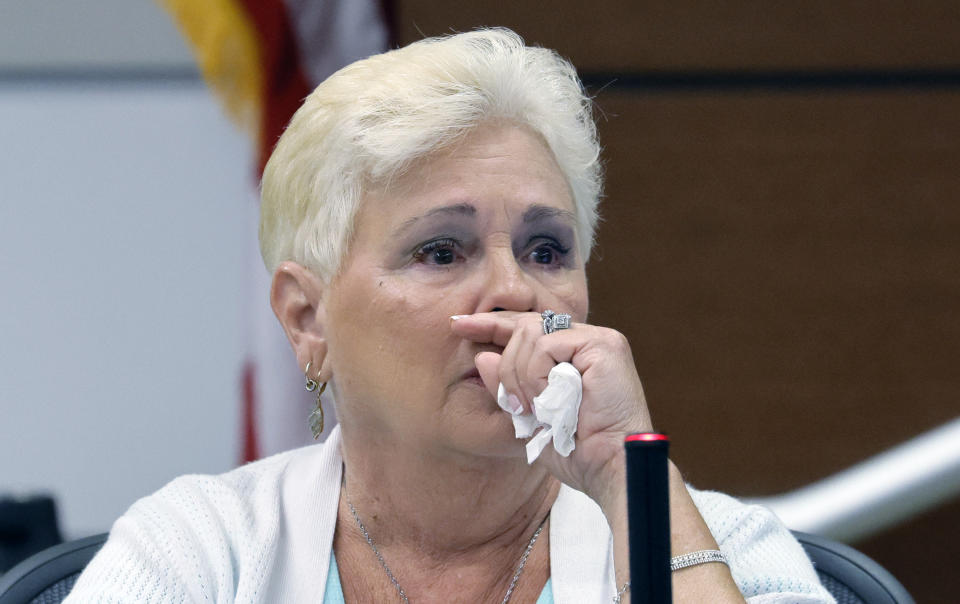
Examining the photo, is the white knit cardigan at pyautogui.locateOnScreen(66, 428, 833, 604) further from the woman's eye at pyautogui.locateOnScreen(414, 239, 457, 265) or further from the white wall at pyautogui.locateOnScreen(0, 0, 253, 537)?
the white wall at pyautogui.locateOnScreen(0, 0, 253, 537)

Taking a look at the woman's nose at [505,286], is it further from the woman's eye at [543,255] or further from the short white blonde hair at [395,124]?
the short white blonde hair at [395,124]

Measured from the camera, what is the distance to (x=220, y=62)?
2477mm

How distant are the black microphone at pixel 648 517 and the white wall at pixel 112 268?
94.5 inches

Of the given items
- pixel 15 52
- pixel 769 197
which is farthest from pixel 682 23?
pixel 15 52

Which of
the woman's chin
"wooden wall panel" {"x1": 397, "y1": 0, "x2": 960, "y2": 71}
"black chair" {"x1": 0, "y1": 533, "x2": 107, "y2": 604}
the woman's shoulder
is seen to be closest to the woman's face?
the woman's chin

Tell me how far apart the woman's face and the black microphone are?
64cm

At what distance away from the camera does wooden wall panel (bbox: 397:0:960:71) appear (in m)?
2.97

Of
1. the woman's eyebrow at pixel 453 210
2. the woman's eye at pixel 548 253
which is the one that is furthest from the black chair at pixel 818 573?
the woman's eyebrow at pixel 453 210

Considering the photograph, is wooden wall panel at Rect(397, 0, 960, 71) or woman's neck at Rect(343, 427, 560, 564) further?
wooden wall panel at Rect(397, 0, 960, 71)

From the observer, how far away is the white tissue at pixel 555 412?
1323mm

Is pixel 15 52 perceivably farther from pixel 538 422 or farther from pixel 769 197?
pixel 538 422

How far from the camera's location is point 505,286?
1.50 meters

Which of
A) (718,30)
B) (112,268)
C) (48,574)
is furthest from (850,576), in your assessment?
(112,268)

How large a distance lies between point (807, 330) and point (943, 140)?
2.08ft
